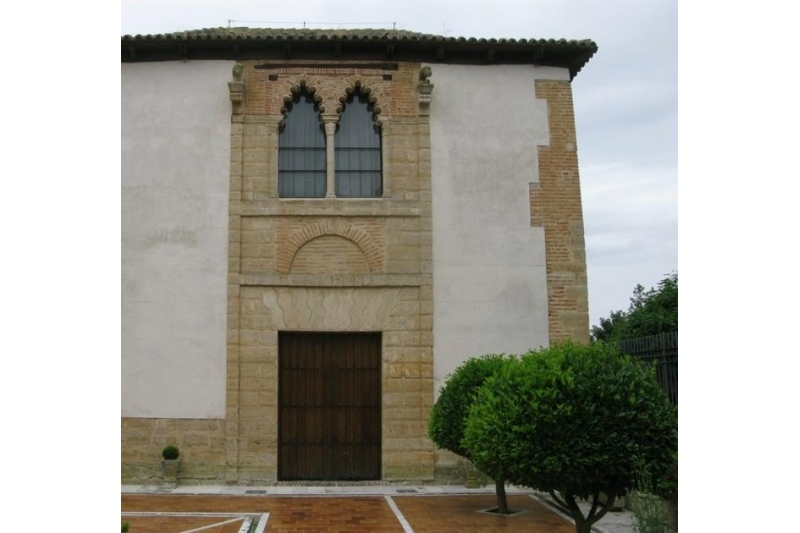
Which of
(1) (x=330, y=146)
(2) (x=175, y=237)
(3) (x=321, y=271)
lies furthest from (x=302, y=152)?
(2) (x=175, y=237)

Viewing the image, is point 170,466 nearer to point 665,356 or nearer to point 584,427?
point 665,356

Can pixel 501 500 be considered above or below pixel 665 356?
below

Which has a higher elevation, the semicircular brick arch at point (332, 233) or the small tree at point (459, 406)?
the semicircular brick arch at point (332, 233)

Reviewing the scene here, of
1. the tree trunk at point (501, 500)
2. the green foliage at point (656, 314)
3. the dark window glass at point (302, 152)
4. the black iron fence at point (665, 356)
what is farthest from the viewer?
the green foliage at point (656, 314)

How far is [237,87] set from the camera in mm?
12406

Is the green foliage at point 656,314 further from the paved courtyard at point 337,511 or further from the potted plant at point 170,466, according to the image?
the potted plant at point 170,466

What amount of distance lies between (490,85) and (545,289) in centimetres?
370

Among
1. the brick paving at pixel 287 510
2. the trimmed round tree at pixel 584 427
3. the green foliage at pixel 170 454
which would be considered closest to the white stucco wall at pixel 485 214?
the brick paving at pixel 287 510

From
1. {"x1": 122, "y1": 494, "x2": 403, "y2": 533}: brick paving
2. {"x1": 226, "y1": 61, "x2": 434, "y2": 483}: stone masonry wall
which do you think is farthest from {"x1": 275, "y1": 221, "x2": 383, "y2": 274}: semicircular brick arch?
{"x1": 122, "y1": 494, "x2": 403, "y2": 533}: brick paving

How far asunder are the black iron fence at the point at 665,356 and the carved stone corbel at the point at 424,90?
17.7ft

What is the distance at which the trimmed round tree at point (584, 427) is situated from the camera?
604cm

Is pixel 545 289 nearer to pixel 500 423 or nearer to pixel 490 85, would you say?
pixel 490 85

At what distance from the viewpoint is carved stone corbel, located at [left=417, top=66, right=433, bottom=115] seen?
12.5 metres

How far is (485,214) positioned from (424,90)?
92.4 inches
